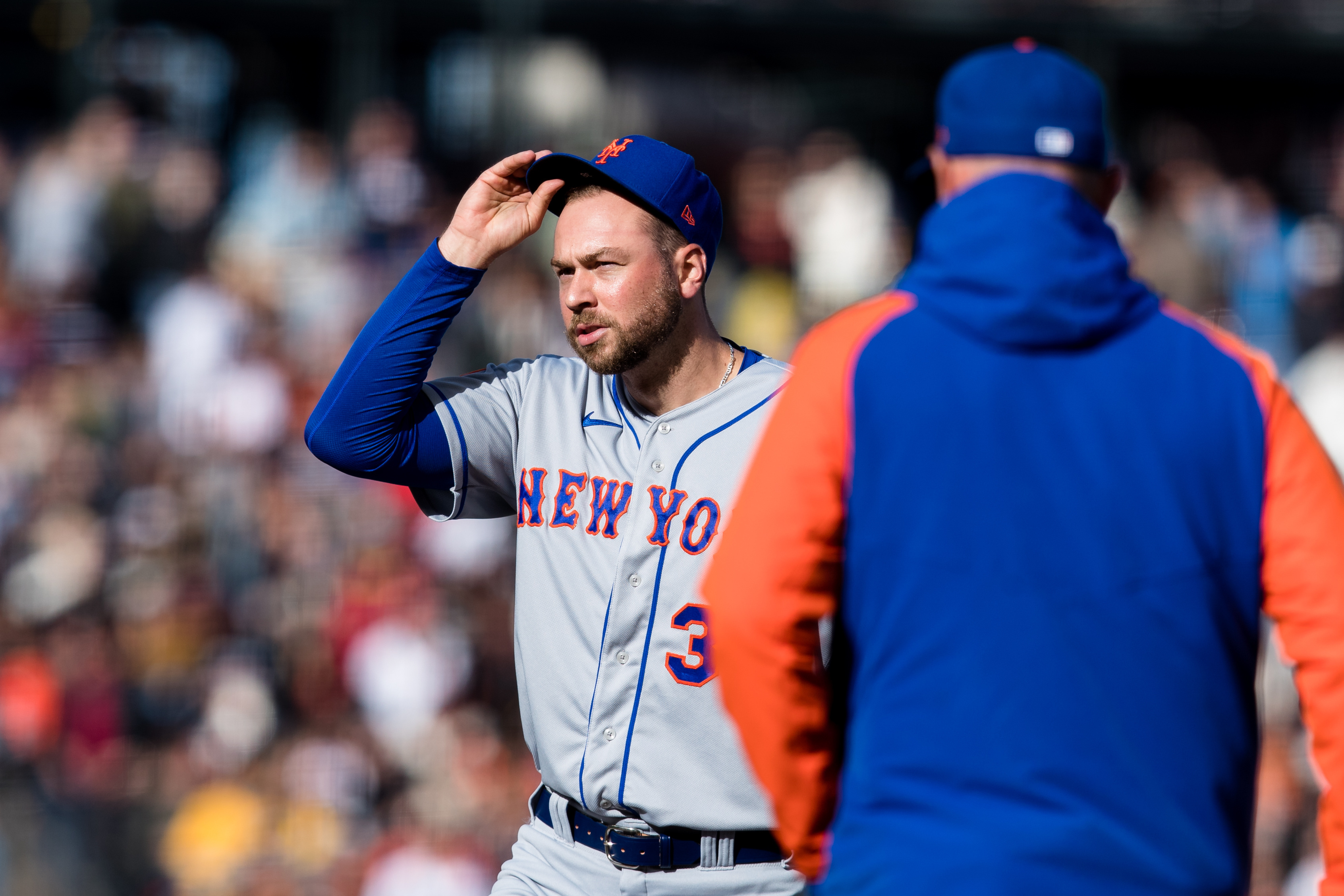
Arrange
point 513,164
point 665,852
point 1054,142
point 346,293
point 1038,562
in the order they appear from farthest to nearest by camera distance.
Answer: point 346,293, point 513,164, point 665,852, point 1054,142, point 1038,562

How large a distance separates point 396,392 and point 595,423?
408mm

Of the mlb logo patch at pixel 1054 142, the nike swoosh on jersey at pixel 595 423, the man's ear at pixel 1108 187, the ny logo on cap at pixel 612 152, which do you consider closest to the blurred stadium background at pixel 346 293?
the ny logo on cap at pixel 612 152

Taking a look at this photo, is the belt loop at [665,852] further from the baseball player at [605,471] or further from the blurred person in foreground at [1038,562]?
the blurred person in foreground at [1038,562]

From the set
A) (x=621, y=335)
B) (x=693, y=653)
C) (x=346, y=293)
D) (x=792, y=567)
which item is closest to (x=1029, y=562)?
(x=792, y=567)

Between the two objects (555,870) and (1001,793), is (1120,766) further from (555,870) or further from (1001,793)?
(555,870)

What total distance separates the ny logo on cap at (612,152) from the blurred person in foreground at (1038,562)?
115 cm

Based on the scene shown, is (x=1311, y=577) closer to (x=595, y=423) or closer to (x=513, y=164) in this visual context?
(x=595, y=423)

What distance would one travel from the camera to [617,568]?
2.76 m

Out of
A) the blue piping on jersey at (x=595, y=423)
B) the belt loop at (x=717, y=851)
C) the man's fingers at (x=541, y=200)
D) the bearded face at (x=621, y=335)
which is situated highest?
the man's fingers at (x=541, y=200)

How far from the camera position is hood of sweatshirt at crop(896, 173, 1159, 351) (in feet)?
5.77

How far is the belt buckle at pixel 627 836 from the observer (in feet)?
8.68

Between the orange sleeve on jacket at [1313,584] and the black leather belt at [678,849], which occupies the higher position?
the orange sleeve on jacket at [1313,584]

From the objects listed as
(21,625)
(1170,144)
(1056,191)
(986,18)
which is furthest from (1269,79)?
(1056,191)

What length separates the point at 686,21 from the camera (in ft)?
32.5
